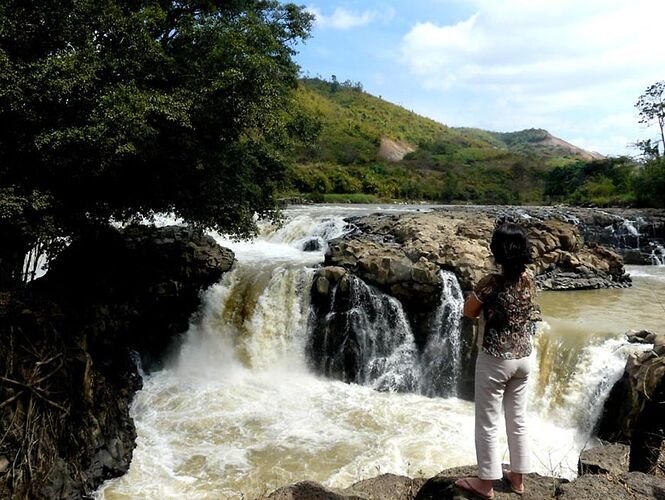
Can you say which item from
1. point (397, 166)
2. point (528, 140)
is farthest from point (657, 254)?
point (528, 140)

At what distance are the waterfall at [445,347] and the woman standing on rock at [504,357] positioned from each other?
677 cm

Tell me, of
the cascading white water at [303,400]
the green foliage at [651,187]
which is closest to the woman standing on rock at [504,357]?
the cascading white water at [303,400]

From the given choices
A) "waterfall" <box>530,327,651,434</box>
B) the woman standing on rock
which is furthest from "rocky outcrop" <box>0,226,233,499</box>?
"waterfall" <box>530,327,651,434</box>

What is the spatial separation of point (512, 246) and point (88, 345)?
7.41 meters

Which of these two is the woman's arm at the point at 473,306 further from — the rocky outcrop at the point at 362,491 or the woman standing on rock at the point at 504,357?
the rocky outcrop at the point at 362,491

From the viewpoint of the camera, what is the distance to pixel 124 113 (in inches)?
213

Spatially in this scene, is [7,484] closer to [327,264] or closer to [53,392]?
[53,392]

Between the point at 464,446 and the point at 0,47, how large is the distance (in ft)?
25.6

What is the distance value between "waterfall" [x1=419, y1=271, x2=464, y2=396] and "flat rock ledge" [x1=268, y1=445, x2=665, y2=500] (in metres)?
5.71

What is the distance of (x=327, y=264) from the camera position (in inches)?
424

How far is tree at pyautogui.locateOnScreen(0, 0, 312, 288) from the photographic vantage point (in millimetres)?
5473

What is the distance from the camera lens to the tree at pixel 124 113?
18.0ft

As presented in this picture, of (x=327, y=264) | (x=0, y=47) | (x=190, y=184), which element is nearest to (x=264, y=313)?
(x=327, y=264)

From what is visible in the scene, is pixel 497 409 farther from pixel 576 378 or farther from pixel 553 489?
pixel 576 378
